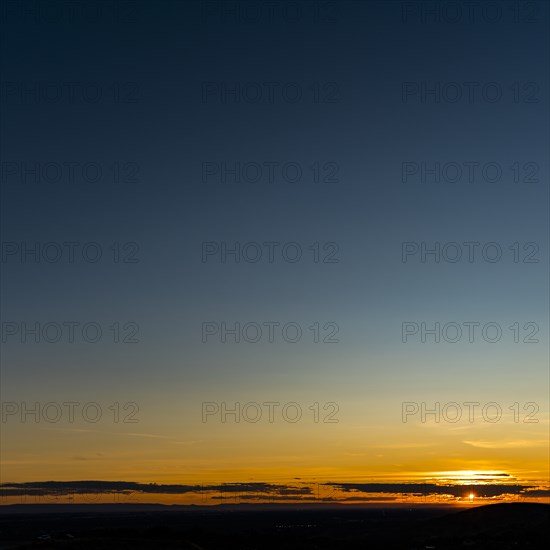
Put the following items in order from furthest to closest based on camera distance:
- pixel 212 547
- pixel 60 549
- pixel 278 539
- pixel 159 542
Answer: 1. pixel 278 539
2. pixel 212 547
3. pixel 159 542
4. pixel 60 549

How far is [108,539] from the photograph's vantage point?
114 m

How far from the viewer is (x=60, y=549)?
4131 inches

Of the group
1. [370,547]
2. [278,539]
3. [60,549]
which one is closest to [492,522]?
[370,547]

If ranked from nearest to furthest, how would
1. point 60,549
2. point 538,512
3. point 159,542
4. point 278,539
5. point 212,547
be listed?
1. point 60,549
2. point 159,542
3. point 212,547
4. point 278,539
5. point 538,512

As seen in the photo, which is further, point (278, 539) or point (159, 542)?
point (278, 539)

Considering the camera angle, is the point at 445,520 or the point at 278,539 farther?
the point at 445,520

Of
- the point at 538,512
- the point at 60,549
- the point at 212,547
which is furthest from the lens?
the point at 538,512

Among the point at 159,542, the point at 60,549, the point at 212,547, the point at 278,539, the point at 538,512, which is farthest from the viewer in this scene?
the point at 538,512

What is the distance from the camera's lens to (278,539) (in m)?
143

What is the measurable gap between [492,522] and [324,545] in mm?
37475

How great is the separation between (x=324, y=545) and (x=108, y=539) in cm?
3950

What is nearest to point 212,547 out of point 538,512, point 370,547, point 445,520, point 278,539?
point 278,539

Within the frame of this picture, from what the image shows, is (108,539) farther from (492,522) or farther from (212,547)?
(492,522)

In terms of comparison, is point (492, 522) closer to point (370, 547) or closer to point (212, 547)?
point (370, 547)
